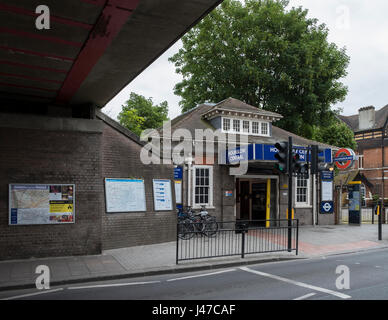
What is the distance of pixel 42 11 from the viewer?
17.7 ft

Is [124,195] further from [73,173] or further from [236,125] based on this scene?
[236,125]

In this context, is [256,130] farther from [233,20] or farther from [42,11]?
[42,11]

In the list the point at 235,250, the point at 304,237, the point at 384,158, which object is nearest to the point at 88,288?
the point at 235,250

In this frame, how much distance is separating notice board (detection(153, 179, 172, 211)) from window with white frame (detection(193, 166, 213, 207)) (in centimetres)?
327

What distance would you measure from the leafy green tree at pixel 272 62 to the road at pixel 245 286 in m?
19.0

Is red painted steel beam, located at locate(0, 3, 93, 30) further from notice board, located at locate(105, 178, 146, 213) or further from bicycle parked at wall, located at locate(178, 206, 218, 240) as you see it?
bicycle parked at wall, located at locate(178, 206, 218, 240)

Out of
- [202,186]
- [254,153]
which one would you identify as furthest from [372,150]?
[202,186]

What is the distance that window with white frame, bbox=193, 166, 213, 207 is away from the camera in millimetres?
16359

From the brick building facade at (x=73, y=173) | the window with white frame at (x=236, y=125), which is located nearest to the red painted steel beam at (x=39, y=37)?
the brick building facade at (x=73, y=173)

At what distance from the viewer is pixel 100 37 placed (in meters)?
6.33

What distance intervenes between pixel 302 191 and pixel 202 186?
21.6ft

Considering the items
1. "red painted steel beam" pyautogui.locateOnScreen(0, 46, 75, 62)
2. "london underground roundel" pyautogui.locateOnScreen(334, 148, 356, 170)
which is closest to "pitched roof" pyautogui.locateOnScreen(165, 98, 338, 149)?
"london underground roundel" pyautogui.locateOnScreen(334, 148, 356, 170)

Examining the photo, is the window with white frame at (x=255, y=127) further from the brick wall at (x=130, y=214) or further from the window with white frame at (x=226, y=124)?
the brick wall at (x=130, y=214)
